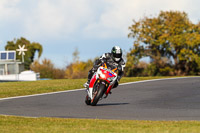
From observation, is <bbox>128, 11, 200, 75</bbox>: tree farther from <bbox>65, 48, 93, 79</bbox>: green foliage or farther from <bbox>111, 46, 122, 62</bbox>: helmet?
<bbox>111, 46, 122, 62</bbox>: helmet

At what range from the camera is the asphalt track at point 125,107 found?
1213 centimetres

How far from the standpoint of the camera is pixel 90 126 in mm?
9711

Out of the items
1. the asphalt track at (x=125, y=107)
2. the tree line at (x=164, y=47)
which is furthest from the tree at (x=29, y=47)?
Result: the asphalt track at (x=125, y=107)

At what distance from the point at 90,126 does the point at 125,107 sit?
15.4 feet

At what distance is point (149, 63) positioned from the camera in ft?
210

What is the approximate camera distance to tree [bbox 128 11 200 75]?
6072cm

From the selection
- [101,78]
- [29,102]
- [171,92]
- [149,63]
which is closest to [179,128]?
[101,78]

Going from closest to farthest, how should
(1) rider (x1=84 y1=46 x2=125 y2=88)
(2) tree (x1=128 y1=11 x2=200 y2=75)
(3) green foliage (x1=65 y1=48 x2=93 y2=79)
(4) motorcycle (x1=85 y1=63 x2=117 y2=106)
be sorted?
(4) motorcycle (x1=85 y1=63 x2=117 y2=106) < (1) rider (x1=84 y1=46 x2=125 y2=88) < (2) tree (x1=128 y1=11 x2=200 y2=75) < (3) green foliage (x1=65 y1=48 x2=93 y2=79)

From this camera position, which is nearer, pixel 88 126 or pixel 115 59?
pixel 88 126

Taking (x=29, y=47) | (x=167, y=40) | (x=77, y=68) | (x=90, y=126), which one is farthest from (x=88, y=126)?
(x=29, y=47)

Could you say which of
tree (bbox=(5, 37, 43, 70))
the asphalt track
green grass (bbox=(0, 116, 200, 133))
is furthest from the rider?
tree (bbox=(5, 37, 43, 70))

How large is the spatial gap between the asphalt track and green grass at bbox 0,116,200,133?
114 centimetres

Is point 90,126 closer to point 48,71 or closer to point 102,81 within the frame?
point 102,81

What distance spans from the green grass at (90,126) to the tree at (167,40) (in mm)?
50444
